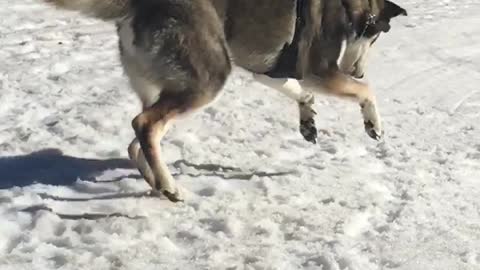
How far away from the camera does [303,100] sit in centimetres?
573

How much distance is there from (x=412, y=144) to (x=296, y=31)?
1.44 meters

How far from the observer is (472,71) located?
311 inches

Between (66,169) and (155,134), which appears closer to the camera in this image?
(155,134)

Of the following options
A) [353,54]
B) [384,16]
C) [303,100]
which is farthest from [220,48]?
[384,16]

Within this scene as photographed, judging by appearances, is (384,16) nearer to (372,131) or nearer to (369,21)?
(369,21)

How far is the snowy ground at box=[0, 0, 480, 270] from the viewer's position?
4312mm

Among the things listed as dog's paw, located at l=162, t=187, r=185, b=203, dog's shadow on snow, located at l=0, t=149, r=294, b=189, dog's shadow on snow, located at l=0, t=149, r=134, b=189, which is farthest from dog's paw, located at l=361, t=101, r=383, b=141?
dog's shadow on snow, located at l=0, t=149, r=134, b=189

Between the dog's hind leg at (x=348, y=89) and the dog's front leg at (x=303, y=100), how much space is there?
347 mm

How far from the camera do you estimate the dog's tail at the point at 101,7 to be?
4.59 m

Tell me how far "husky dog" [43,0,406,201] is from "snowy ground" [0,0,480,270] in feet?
1.16

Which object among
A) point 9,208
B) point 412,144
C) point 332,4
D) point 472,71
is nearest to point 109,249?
point 9,208

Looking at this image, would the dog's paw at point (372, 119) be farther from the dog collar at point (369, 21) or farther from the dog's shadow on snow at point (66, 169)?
the dog's shadow on snow at point (66, 169)

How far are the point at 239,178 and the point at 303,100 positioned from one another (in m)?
0.83

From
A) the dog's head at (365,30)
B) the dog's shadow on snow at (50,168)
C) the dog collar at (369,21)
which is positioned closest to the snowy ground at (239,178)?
the dog's shadow on snow at (50,168)
